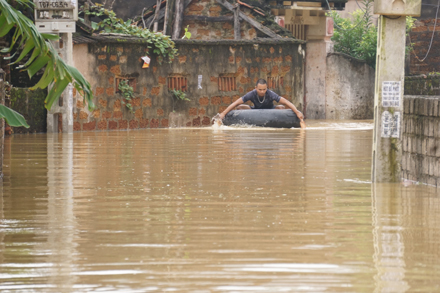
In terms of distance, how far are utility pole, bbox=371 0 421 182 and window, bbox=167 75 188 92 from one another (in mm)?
12876

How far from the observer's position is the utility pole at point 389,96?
8945 mm

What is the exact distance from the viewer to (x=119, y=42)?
20.0 m

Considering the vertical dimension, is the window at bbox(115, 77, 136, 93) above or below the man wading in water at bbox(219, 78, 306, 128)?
above

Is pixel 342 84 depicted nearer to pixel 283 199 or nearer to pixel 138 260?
pixel 283 199

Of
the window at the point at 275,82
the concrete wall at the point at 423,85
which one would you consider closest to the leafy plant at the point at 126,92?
the window at the point at 275,82

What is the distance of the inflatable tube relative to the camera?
1953 centimetres

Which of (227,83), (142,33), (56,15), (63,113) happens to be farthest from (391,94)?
(227,83)

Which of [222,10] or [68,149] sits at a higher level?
[222,10]

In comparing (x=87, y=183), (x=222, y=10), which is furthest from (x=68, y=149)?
(x=222, y=10)

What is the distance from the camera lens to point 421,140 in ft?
29.9

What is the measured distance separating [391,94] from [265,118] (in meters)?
10.6

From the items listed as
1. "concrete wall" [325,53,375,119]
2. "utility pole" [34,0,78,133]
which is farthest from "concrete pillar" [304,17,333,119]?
"utility pole" [34,0,78,133]

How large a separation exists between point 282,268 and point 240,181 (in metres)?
3.96

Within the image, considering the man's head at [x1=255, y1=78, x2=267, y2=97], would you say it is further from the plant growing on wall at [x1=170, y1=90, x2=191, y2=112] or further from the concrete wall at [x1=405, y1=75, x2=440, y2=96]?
the concrete wall at [x1=405, y1=75, x2=440, y2=96]
